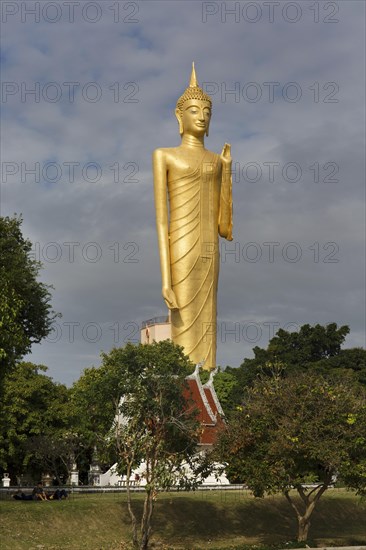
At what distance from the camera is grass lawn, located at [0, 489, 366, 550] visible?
73.3 feet

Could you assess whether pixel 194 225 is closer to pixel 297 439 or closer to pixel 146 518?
pixel 297 439

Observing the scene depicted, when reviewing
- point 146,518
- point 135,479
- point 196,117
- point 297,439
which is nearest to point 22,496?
point 135,479

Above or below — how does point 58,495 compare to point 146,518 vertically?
above

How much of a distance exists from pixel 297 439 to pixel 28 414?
869 inches

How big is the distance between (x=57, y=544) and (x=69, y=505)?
2519 millimetres

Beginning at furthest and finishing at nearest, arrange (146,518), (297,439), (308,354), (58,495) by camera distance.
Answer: (308,354)
(58,495)
(297,439)
(146,518)

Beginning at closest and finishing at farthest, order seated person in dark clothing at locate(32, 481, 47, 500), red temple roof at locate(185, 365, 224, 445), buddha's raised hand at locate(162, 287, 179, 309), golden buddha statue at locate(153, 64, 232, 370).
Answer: seated person in dark clothing at locate(32, 481, 47, 500), red temple roof at locate(185, 365, 224, 445), buddha's raised hand at locate(162, 287, 179, 309), golden buddha statue at locate(153, 64, 232, 370)

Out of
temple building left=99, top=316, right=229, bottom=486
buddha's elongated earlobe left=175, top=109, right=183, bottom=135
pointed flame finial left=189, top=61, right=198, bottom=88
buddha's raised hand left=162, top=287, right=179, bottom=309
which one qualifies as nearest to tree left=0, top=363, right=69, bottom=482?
temple building left=99, top=316, right=229, bottom=486

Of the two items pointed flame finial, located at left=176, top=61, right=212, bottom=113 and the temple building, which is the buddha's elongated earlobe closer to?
pointed flame finial, located at left=176, top=61, right=212, bottom=113

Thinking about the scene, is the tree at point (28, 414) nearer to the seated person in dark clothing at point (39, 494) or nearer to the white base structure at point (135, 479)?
the white base structure at point (135, 479)

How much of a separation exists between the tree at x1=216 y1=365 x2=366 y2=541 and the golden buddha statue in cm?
2436

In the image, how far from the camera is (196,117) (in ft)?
156

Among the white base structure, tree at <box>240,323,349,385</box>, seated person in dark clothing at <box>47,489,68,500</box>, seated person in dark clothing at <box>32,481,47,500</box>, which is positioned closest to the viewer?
seated person in dark clothing at <box>32,481,47,500</box>

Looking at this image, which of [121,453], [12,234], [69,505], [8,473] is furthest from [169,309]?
[121,453]
